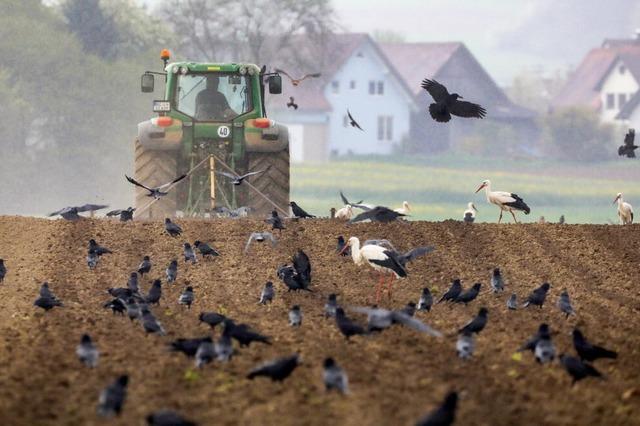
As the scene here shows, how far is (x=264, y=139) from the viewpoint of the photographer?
27297 mm

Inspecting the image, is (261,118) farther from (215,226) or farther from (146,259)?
(146,259)

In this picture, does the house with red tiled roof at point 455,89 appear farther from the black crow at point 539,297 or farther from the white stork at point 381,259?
the black crow at point 539,297

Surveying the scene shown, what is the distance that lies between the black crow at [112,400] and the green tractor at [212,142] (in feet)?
52.1

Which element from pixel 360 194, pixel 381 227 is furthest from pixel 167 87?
pixel 360 194

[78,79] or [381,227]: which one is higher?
[78,79]

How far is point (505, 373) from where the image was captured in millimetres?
13102

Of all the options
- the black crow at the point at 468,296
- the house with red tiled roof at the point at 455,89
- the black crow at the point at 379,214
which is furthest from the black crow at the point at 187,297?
the house with red tiled roof at the point at 455,89

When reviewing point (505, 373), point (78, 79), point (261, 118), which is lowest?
point (505, 373)

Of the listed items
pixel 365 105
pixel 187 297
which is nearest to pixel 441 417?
pixel 187 297

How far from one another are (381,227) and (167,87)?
570 cm

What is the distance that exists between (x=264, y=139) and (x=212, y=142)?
1135 millimetres

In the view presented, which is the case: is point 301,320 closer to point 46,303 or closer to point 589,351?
point 46,303

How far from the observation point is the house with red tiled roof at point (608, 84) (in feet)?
363

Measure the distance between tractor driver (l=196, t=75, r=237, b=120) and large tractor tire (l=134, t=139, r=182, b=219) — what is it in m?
1.01
